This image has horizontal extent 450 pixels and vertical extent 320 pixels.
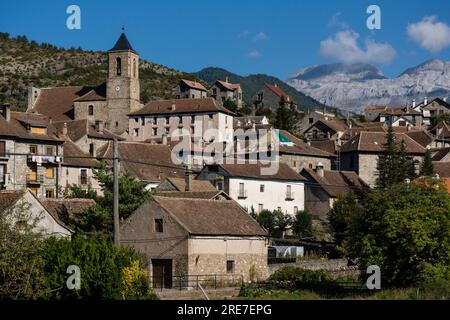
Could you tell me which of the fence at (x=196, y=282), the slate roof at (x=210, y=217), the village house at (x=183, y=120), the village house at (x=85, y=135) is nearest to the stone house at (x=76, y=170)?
the village house at (x=85, y=135)

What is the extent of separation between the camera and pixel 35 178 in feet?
239

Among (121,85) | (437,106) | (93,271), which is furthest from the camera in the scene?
(437,106)

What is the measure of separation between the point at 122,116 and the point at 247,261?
6814 cm

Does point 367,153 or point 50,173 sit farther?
point 367,153

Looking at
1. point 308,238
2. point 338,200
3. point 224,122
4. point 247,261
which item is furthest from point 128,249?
point 224,122

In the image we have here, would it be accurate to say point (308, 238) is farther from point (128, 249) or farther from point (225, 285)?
point (128, 249)

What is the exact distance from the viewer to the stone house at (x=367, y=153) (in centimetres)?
9791

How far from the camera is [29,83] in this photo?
15675cm

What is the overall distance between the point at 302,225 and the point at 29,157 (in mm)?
22287

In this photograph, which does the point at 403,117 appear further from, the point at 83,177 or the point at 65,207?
the point at 65,207

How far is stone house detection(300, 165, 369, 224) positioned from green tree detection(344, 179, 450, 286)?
3664 centimetres

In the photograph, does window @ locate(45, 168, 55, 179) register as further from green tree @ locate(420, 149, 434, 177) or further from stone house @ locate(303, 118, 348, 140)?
stone house @ locate(303, 118, 348, 140)

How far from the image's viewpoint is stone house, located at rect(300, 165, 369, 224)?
3270 inches

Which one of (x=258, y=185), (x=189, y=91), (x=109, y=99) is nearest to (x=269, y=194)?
(x=258, y=185)
